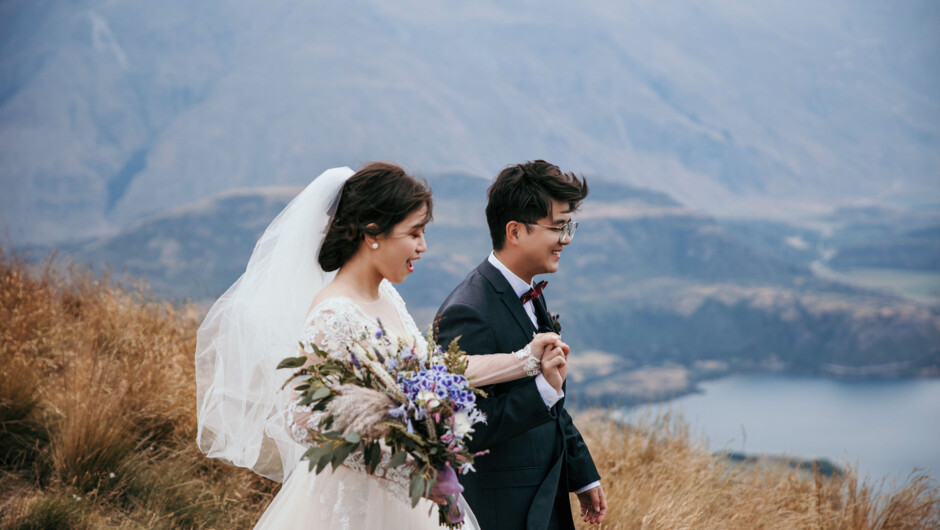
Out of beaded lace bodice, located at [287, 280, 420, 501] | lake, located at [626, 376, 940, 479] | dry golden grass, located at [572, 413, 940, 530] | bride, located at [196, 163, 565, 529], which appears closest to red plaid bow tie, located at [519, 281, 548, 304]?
bride, located at [196, 163, 565, 529]

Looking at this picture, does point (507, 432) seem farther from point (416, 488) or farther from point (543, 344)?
point (416, 488)

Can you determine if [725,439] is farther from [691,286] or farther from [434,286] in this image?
[691,286]

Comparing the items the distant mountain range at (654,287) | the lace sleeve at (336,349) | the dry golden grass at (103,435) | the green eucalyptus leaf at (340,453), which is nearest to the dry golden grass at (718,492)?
the lace sleeve at (336,349)

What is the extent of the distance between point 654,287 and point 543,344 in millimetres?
86737

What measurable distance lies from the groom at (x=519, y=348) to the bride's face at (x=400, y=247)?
24 cm

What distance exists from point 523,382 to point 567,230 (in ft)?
1.92

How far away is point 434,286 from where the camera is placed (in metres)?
74.2

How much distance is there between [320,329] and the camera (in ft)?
6.95

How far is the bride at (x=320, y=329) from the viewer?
2180 mm

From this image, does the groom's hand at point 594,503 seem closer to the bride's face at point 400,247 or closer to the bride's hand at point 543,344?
the bride's hand at point 543,344

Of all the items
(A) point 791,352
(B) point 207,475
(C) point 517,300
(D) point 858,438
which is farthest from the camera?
(A) point 791,352

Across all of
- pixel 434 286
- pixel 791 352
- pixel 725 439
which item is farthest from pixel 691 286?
pixel 725 439

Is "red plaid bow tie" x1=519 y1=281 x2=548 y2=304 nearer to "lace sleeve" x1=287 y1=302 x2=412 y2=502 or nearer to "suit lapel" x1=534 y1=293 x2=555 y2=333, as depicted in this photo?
"suit lapel" x1=534 y1=293 x2=555 y2=333

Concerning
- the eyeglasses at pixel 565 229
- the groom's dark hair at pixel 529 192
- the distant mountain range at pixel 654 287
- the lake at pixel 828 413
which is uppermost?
the groom's dark hair at pixel 529 192
